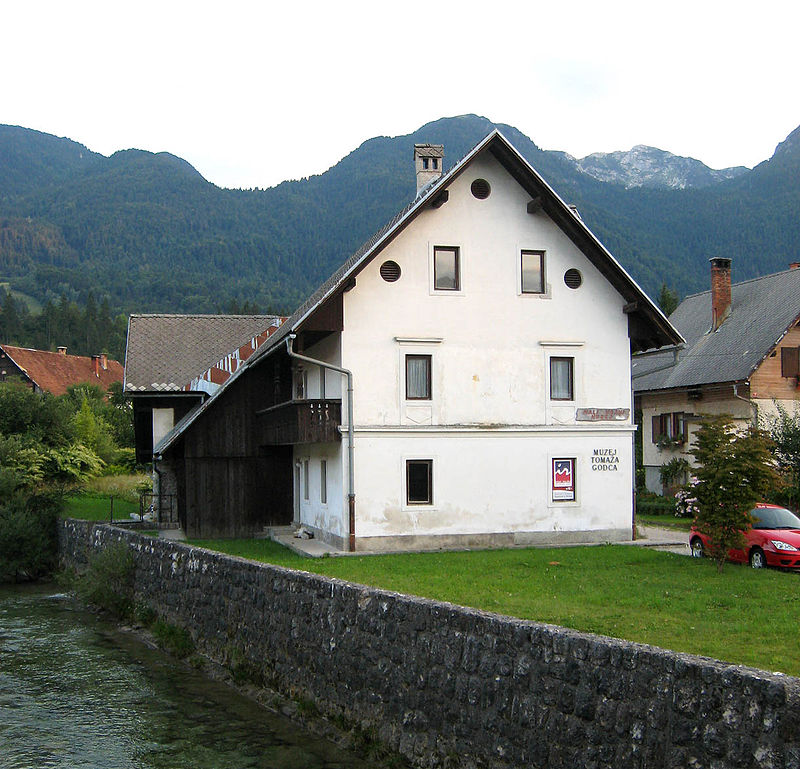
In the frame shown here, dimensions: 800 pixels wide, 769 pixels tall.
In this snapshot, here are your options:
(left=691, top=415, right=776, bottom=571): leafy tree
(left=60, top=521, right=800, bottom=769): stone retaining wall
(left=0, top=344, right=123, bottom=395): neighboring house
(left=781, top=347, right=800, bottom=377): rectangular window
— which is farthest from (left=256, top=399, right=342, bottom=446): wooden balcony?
(left=0, top=344, right=123, bottom=395): neighboring house

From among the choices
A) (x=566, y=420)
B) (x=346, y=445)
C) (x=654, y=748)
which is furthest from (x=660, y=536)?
(x=654, y=748)

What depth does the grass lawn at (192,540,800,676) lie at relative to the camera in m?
12.7

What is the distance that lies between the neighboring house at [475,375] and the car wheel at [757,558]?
6.00 metres

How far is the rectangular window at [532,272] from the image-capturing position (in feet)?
87.0

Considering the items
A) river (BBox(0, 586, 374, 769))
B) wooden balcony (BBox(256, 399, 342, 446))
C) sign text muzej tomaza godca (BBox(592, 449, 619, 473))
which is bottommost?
river (BBox(0, 586, 374, 769))

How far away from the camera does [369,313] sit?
25.2 m

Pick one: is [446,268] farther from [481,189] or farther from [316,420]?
[316,420]

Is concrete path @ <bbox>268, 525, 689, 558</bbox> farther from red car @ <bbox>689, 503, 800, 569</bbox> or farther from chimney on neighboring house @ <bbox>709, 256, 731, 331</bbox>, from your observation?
chimney on neighboring house @ <bbox>709, 256, 731, 331</bbox>

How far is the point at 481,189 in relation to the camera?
26.0 meters

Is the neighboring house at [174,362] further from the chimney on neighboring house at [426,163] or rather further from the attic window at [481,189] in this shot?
the attic window at [481,189]

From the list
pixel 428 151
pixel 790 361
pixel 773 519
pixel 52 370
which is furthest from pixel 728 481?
pixel 52 370

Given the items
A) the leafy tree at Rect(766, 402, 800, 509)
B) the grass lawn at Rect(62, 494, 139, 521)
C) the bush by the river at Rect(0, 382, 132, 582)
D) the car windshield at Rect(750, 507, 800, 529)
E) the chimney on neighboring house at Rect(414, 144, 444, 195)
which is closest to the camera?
the car windshield at Rect(750, 507, 800, 529)

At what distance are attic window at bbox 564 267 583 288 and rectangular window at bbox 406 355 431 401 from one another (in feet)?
14.6

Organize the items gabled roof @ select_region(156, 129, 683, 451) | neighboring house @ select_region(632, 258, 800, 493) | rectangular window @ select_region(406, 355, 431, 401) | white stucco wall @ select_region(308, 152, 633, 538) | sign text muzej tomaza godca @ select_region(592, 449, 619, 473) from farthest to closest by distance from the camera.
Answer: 1. neighboring house @ select_region(632, 258, 800, 493)
2. sign text muzej tomaza godca @ select_region(592, 449, 619, 473)
3. rectangular window @ select_region(406, 355, 431, 401)
4. white stucco wall @ select_region(308, 152, 633, 538)
5. gabled roof @ select_region(156, 129, 683, 451)
